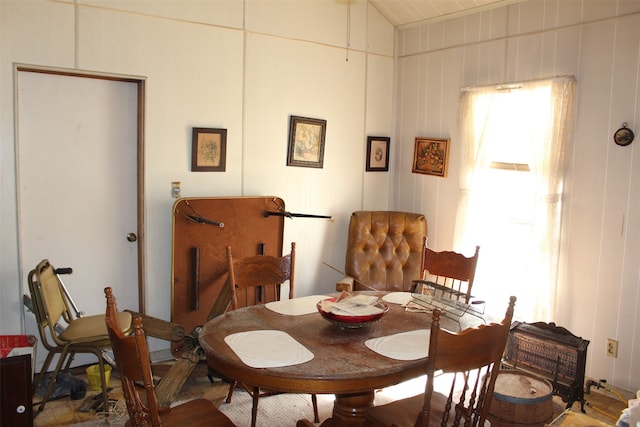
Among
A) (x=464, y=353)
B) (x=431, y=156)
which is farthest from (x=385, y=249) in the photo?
(x=464, y=353)

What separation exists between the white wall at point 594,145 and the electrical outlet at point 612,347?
28 millimetres

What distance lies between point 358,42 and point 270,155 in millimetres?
1323

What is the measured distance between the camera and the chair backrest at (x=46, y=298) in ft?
10.6

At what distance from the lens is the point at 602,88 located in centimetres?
369

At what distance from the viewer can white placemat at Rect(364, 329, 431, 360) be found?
91.5 inches

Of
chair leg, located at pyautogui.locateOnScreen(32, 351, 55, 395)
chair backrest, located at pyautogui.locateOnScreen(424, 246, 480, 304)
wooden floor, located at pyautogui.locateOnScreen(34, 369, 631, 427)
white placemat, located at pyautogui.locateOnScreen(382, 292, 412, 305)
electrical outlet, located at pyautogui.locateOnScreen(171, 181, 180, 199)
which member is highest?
electrical outlet, located at pyautogui.locateOnScreen(171, 181, 180, 199)

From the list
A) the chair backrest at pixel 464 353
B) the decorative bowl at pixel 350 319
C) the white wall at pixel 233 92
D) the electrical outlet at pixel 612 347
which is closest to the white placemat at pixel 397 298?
the decorative bowl at pixel 350 319

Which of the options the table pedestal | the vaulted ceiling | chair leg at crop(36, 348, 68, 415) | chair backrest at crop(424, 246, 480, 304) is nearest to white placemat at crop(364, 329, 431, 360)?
the table pedestal

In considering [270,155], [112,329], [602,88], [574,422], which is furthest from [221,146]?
[574,422]

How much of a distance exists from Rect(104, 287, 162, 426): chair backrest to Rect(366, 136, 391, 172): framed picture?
3317 millimetres

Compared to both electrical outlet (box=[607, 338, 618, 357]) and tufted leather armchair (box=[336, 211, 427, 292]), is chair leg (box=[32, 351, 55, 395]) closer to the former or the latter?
tufted leather armchair (box=[336, 211, 427, 292])

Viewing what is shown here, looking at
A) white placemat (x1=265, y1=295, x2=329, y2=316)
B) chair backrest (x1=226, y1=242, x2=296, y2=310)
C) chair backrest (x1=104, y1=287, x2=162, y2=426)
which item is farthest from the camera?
chair backrest (x1=226, y1=242, x2=296, y2=310)

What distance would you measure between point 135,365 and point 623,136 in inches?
125

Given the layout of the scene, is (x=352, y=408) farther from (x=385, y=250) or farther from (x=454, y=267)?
(x=385, y=250)
